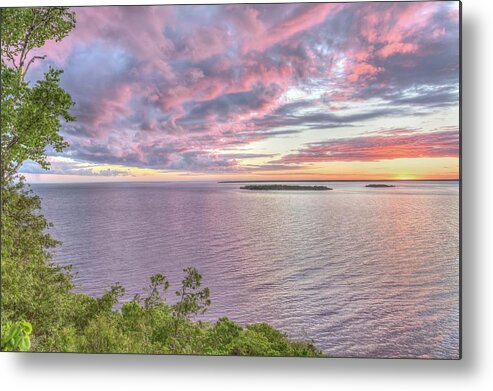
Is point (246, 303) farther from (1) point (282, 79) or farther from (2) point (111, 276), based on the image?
(1) point (282, 79)

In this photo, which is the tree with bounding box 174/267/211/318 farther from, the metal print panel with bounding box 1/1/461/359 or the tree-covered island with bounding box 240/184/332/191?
the tree-covered island with bounding box 240/184/332/191

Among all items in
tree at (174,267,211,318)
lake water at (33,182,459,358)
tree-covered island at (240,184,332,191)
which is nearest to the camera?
lake water at (33,182,459,358)

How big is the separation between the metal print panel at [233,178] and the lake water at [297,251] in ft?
→ 0.03

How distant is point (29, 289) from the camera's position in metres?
3.60

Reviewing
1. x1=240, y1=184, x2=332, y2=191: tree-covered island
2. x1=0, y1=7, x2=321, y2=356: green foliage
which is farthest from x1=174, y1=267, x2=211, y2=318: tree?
x1=240, y1=184, x2=332, y2=191: tree-covered island

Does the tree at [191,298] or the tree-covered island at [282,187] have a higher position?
the tree-covered island at [282,187]

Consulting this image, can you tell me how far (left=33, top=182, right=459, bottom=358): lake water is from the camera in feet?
11.0

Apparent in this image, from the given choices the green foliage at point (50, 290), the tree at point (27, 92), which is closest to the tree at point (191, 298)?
the green foliage at point (50, 290)

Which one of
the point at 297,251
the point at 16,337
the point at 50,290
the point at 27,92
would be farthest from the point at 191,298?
the point at 27,92

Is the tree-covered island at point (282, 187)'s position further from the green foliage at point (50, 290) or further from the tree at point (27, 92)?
the tree at point (27, 92)

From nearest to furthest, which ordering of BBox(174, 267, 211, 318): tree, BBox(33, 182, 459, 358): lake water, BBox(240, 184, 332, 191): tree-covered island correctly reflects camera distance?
1. BBox(33, 182, 459, 358): lake water
2. BBox(174, 267, 211, 318): tree
3. BBox(240, 184, 332, 191): tree-covered island

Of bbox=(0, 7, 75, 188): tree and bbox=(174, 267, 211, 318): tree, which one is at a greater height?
bbox=(0, 7, 75, 188): tree

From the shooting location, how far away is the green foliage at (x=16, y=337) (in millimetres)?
3418

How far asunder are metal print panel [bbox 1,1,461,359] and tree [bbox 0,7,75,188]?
1 cm
